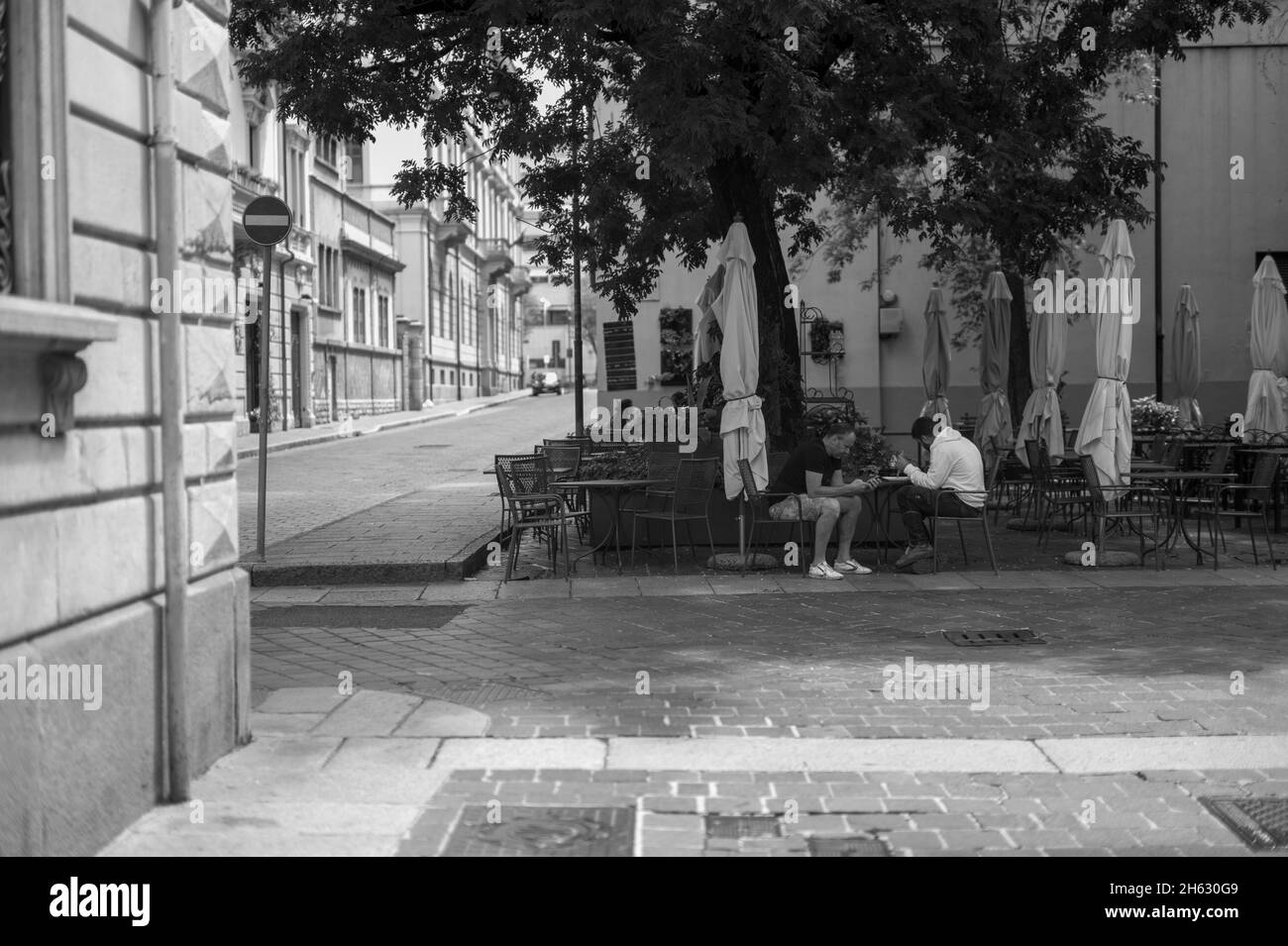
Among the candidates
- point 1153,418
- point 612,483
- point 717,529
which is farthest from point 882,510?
point 1153,418

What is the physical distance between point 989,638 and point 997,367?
358 inches

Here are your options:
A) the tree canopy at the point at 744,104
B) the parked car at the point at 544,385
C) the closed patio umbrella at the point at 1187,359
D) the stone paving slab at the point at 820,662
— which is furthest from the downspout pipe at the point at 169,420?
the parked car at the point at 544,385

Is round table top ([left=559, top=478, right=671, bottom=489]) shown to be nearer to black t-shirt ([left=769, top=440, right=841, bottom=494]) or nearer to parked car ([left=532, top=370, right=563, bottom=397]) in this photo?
black t-shirt ([left=769, top=440, right=841, bottom=494])

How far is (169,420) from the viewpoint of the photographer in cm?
527

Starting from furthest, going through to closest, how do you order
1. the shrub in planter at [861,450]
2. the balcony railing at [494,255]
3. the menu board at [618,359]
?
Answer: the balcony railing at [494,255] < the menu board at [618,359] < the shrub in planter at [861,450]

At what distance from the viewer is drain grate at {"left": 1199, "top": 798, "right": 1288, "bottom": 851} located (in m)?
4.67

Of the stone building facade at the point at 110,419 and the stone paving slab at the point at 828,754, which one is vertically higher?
the stone building facade at the point at 110,419

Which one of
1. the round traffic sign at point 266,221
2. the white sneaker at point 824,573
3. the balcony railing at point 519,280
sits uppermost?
A: the balcony railing at point 519,280

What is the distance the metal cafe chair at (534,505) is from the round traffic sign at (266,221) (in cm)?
281

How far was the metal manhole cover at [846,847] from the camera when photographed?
4582mm

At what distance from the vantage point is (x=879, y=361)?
2770 cm

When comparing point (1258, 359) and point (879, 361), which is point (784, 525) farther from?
point (879, 361)

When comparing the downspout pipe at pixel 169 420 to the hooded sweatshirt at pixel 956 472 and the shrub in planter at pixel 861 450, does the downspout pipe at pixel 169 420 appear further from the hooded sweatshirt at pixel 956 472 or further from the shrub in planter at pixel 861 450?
the shrub in planter at pixel 861 450
